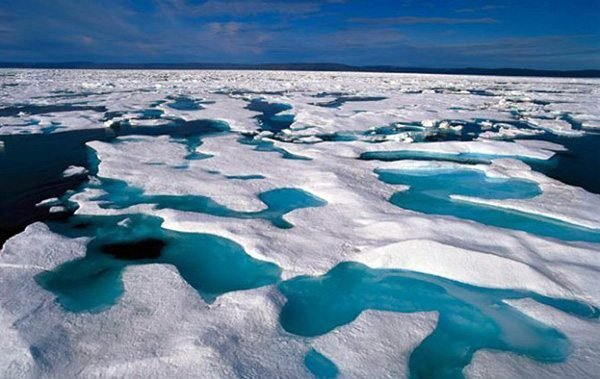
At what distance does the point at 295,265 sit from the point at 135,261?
167 cm

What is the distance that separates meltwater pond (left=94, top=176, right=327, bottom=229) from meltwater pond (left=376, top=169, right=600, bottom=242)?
1.42 meters

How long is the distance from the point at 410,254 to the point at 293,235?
1.30 metres

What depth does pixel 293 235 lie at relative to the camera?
469 centimetres

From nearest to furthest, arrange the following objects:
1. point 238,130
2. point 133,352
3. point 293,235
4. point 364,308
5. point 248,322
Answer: point 133,352
point 248,322
point 364,308
point 293,235
point 238,130

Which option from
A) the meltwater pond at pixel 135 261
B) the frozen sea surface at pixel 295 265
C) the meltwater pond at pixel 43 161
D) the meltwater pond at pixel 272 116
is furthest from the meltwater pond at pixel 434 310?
the meltwater pond at pixel 272 116

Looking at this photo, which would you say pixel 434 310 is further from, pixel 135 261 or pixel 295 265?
pixel 135 261

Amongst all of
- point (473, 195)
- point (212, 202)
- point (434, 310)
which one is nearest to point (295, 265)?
point (434, 310)

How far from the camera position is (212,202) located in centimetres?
579

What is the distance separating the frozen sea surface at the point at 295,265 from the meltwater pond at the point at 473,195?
39 millimetres

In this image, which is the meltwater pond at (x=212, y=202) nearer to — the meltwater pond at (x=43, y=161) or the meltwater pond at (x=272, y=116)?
the meltwater pond at (x=43, y=161)

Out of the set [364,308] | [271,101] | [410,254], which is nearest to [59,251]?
[364,308]

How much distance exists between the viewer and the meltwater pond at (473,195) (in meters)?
5.08

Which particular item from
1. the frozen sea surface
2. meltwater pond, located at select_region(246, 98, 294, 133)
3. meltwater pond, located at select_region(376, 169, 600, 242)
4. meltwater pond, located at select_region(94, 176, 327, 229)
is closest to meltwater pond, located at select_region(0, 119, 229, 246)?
the frozen sea surface

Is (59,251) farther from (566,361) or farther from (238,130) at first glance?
(238,130)
